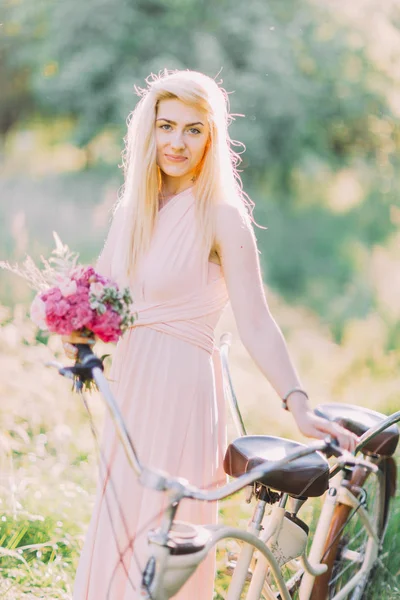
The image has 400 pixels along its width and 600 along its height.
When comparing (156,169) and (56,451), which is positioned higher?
(156,169)

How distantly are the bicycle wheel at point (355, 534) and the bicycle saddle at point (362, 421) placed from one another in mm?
125

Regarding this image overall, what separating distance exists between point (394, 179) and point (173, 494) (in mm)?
19762

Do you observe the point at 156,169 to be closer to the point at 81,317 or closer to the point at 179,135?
the point at 179,135

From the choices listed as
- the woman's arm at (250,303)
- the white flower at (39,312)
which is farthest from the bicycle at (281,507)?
the woman's arm at (250,303)

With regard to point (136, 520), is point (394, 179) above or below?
above

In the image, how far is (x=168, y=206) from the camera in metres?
3.33

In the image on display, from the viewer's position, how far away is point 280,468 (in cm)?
292

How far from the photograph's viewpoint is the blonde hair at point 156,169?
10.5 feet

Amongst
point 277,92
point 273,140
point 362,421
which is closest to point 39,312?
point 362,421

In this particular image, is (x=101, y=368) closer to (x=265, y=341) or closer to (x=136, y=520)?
(x=265, y=341)

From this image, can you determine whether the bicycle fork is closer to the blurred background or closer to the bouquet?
the bouquet

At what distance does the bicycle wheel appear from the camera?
12.3 ft

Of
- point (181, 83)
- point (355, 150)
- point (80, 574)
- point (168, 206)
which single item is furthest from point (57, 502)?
point (355, 150)

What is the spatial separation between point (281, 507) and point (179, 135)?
1301 mm
